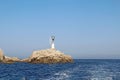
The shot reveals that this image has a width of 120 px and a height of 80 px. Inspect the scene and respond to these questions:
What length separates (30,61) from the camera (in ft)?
387

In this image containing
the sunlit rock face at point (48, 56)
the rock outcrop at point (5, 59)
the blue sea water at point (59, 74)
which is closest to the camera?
the blue sea water at point (59, 74)

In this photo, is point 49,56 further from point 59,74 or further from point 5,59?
point 59,74

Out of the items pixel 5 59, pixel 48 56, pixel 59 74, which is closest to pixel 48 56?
pixel 48 56

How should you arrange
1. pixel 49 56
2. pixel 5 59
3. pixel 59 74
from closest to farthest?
pixel 59 74 < pixel 49 56 < pixel 5 59

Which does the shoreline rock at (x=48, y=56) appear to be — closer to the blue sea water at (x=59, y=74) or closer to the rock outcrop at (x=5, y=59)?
the rock outcrop at (x=5, y=59)

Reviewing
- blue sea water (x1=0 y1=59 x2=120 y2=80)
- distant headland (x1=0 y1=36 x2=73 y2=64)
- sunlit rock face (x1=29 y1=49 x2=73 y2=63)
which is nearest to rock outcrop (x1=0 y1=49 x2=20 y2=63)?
distant headland (x1=0 y1=36 x2=73 y2=64)

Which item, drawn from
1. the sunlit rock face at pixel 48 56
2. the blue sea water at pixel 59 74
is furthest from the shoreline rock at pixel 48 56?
the blue sea water at pixel 59 74

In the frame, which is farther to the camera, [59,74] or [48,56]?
[48,56]

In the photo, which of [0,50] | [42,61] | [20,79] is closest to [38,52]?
[42,61]

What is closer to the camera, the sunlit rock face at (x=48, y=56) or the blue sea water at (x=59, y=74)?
the blue sea water at (x=59, y=74)

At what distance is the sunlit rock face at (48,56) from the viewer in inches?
4269

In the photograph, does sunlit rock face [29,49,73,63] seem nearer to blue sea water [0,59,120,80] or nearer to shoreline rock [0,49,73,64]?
shoreline rock [0,49,73,64]

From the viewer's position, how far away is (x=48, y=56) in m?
109

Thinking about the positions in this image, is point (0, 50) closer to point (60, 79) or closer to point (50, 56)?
point (50, 56)
